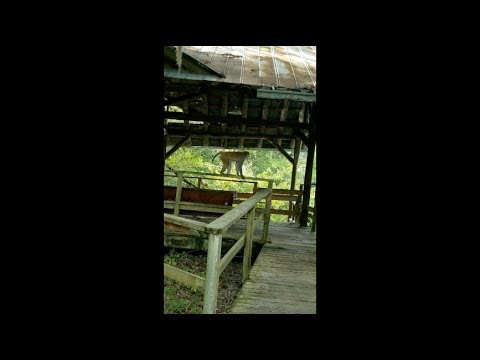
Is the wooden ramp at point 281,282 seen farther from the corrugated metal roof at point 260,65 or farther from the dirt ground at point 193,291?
the corrugated metal roof at point 260,65

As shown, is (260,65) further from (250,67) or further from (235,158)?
(235,158)

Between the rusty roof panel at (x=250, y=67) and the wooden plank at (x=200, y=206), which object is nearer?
the rusty roof panel at (x=250, y=67)

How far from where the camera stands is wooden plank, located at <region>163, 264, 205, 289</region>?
2.44 m

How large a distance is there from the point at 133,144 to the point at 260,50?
25.1 ft

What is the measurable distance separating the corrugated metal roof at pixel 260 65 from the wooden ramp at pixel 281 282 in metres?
2.87

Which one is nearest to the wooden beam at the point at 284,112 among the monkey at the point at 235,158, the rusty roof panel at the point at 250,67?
the rusty roof panel at the point at 250,67

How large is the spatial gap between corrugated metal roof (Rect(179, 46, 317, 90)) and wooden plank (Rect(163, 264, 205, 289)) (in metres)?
3.82

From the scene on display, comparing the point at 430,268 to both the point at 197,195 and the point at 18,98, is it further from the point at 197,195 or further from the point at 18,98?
the point at 197,195

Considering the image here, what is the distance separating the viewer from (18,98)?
1140 mm

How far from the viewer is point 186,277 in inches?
98.7

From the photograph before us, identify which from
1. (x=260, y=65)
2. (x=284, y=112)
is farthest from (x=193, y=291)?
(x=284, y=112)

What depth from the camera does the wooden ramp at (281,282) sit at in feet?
11.3

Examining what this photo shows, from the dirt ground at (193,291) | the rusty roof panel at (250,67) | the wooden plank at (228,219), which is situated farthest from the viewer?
the rusty roof panel at (250,67)
